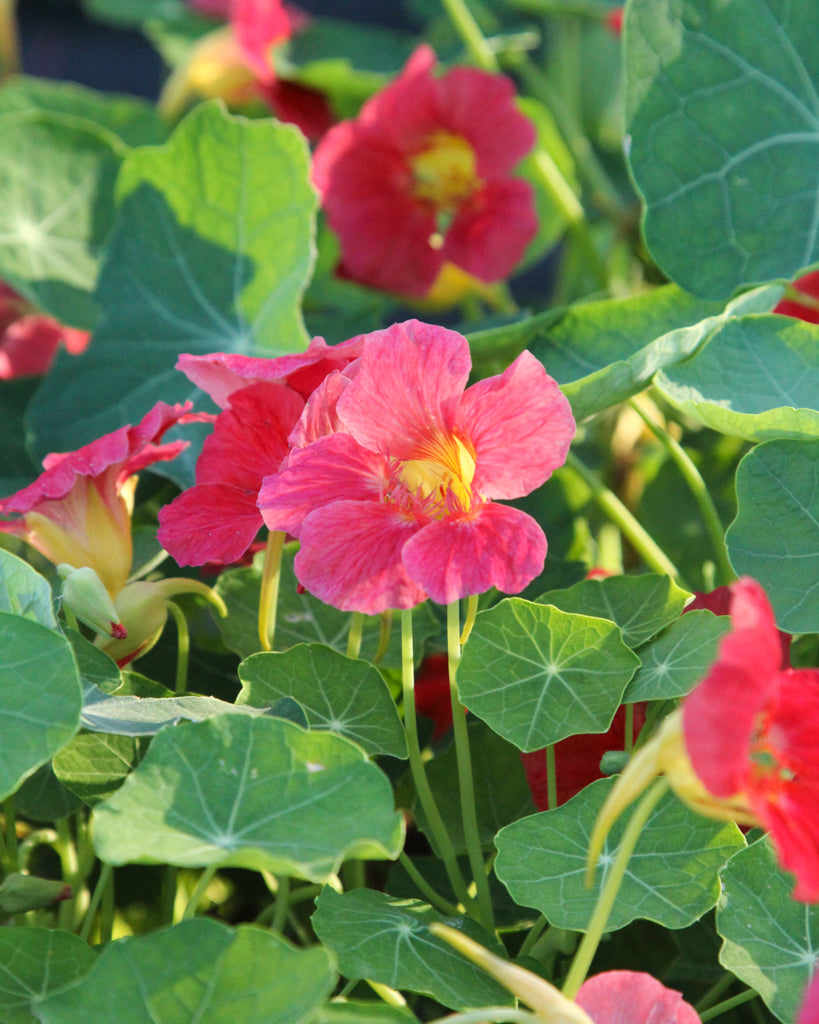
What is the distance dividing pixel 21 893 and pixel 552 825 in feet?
0.91

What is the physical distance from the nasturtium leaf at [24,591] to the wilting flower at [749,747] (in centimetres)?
29

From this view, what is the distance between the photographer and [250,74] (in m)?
1.26

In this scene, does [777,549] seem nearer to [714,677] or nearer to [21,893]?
[714,677]

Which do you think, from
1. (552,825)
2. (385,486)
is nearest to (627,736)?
(552,825)

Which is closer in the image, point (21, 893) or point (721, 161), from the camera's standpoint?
point (21, 893)

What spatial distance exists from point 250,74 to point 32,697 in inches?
39.7

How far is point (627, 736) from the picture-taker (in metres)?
0.57

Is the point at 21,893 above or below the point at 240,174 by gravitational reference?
below

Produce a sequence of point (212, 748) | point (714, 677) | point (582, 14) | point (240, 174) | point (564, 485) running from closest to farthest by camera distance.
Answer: point (714, 677) → point (212, 748) → point (564, 485) → point (240, 174) → point (582, 14)

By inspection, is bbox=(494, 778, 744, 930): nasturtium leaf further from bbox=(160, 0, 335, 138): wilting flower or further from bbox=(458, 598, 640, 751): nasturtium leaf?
bbox=(160, 0, 335, 138): wilting flower

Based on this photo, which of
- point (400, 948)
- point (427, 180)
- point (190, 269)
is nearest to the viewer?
point (400, 948)

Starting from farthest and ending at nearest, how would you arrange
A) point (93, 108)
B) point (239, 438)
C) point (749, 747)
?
point (93, 108) → point (239, 438) → point (749, 747)

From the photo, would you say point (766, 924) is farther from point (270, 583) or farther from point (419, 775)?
point (270, 583)

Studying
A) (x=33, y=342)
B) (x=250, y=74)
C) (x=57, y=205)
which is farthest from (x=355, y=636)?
(x=250, y=74)
